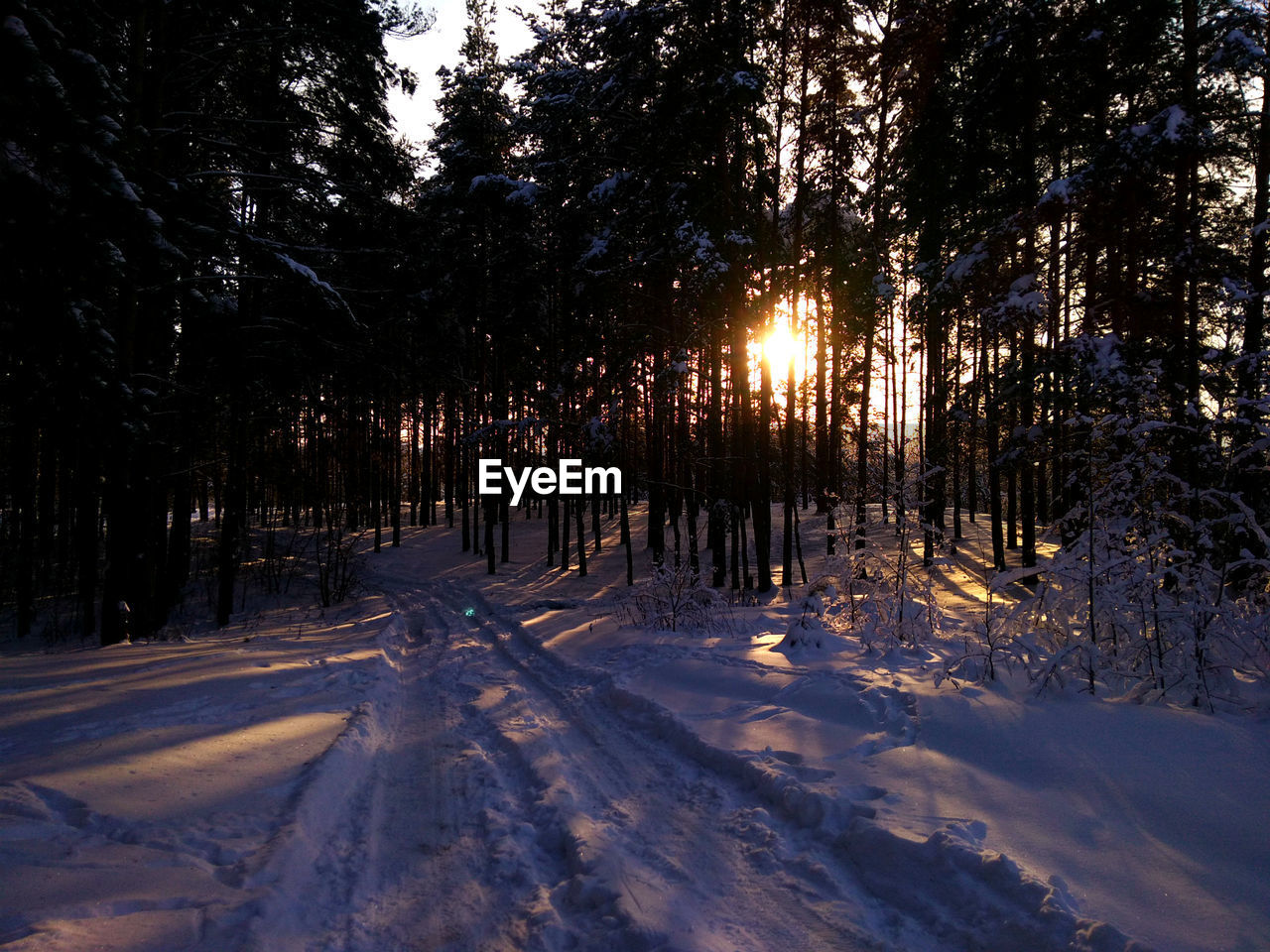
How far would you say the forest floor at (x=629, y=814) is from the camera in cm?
307

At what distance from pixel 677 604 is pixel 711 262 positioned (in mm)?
7420

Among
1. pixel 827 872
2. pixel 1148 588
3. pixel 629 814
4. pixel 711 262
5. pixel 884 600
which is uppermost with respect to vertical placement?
pixel 711 262

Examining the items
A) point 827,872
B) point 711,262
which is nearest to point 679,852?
point 827,872

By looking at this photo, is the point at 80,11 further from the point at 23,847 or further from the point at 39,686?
the point at 23,847

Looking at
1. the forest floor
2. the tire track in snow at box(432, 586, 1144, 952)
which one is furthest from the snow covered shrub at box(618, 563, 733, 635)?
the tire track in snow at box(432, 586, 1144, 952)

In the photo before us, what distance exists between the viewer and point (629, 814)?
14.6 feet

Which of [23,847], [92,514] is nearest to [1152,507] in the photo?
[23,847]

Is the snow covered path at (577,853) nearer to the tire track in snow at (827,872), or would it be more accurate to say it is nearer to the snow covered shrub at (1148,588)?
the tire track in snow at (827,872)

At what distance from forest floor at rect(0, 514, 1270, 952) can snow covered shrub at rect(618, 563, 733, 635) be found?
11.0ft

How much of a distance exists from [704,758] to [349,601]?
1452cm

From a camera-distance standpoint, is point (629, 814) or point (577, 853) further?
point (629, 814)

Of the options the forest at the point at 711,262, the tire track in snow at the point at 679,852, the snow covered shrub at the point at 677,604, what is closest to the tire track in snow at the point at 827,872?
the tire track in snow at the point at 679,852

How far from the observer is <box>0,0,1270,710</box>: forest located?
680 centimetres

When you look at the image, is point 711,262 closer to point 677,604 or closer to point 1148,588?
point 677,604
